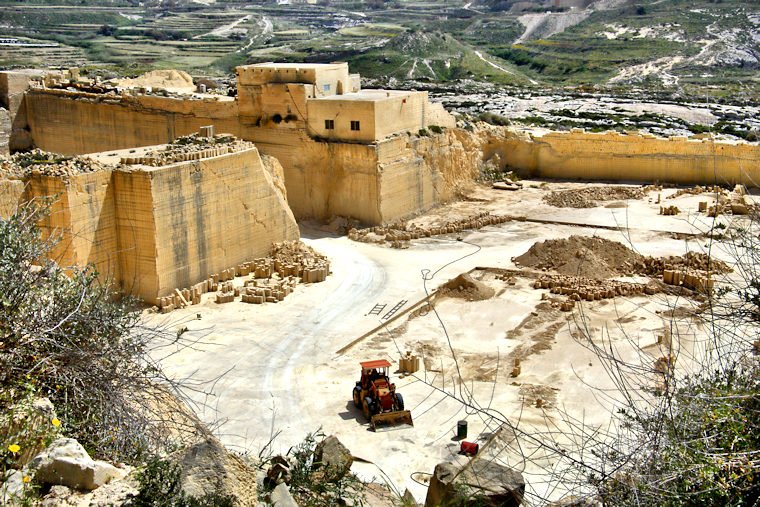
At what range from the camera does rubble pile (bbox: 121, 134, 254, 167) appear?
20.4 meters

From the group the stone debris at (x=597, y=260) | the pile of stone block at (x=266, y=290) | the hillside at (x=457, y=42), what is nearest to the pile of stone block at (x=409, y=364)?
the pile of stone block at (x=266, y=290)

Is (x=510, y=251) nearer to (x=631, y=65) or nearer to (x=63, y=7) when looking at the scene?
(x=631, y=65)

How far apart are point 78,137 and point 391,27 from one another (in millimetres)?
86171

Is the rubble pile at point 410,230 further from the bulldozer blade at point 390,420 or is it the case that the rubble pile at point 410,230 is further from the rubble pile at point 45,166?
the bulldozer blade at point 390,420

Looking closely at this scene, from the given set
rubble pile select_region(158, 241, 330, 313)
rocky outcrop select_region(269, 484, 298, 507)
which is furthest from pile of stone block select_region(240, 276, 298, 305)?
Result: rocky outcrop select_region(269, 484, 298, 507)

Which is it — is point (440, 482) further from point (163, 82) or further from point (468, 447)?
point (163, 82)

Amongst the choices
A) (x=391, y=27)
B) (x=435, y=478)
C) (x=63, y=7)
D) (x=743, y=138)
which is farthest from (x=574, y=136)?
(x=63, y=7)

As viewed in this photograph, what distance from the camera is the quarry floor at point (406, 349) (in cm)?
1431

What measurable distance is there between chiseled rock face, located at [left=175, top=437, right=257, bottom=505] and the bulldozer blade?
22.4 feet

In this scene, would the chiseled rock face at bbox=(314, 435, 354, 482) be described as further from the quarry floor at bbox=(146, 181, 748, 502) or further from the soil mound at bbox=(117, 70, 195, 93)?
the soil mound at bbox=(117, 70, 195, 93)

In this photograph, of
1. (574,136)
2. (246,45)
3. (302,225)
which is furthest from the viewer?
(246,45)

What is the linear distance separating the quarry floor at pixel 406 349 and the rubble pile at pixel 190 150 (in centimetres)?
338

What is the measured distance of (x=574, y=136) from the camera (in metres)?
35.7

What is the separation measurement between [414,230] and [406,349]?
10001mm
